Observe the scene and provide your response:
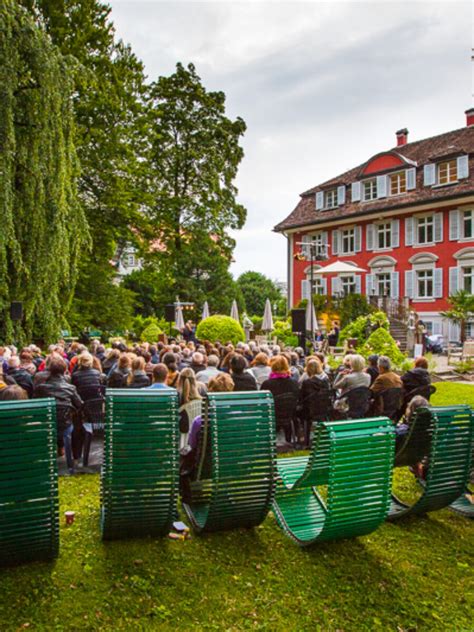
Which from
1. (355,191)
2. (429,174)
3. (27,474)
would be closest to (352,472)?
(27,474)

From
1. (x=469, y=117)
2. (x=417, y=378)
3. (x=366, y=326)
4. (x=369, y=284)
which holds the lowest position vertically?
(x=417, y=378)

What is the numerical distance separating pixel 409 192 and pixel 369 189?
9.51 ft

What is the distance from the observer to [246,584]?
347cm

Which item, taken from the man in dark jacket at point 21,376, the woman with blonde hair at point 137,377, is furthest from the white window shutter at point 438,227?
the man in dark jacket at point 21,376

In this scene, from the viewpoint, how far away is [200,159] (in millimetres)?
32375

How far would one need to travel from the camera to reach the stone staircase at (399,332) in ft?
75.6

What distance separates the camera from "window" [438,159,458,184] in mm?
26500

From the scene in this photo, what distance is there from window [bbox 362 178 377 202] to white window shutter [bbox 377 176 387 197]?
42 centimetres

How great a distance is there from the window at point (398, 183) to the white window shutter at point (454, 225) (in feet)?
11.5

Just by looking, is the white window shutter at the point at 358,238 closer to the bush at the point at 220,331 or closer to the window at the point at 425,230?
the window at the point at 425,230

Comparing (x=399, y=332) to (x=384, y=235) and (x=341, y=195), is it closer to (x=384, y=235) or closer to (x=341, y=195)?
(x=384, y=235)

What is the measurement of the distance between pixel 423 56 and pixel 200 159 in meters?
24.6

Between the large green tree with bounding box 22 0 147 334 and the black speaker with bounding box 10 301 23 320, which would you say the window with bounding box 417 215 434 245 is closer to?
the large green tree with bounding box 22 0 147 334

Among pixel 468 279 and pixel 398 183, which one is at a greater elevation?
pixel 398 183
